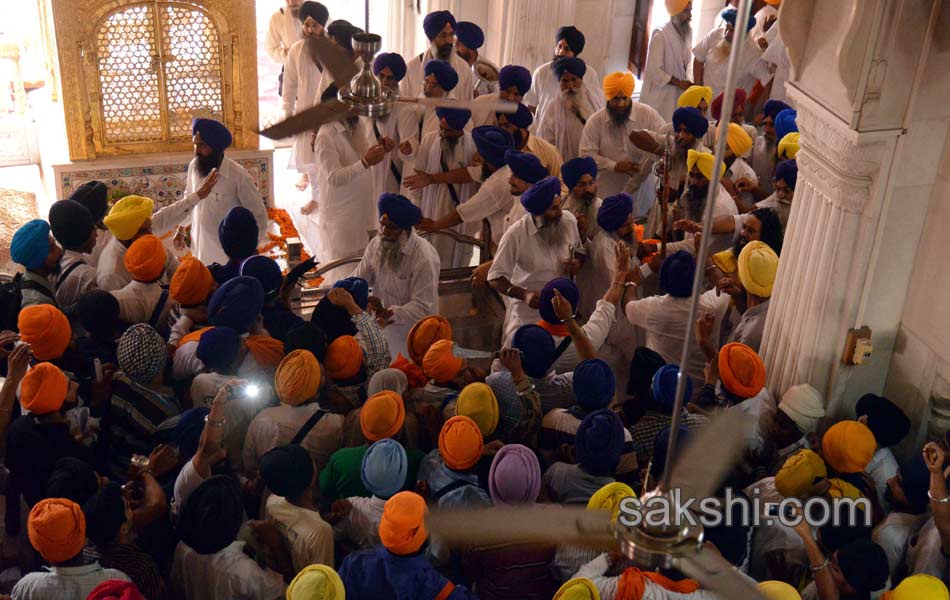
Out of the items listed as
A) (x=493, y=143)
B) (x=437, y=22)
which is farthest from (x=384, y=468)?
(x=437, y=22)

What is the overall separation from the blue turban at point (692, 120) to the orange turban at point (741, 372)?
249 cm

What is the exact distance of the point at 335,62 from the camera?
4.48 meters

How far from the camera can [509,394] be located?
15.6 feet

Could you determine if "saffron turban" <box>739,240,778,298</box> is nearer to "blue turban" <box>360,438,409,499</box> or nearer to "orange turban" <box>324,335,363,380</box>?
"orange turban" <box>324,335,363,380</box>

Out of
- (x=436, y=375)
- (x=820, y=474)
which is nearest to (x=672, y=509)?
(x=820, y=474)

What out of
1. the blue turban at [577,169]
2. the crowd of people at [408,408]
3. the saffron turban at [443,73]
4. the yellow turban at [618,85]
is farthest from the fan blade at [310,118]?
the yellow turban at [618,85]

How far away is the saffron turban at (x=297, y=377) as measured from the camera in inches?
179

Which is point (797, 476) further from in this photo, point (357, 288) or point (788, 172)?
point (788, 172)

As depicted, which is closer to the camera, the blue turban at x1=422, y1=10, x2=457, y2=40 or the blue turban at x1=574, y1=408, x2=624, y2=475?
the blue turban at x1=574, y1=408, x2=624, y2=475

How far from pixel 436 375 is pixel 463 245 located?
9.05 feet

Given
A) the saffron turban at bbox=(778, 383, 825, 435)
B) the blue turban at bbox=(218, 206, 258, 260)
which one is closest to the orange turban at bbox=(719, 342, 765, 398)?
the saffron turban at bbox=(778, 383, 825, 435)

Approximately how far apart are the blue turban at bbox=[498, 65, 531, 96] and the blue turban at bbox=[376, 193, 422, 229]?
1995 millimetres

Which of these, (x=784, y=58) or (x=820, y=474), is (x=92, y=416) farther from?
(x=784, y=58)

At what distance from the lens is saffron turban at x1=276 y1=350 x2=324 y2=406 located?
179 inches
